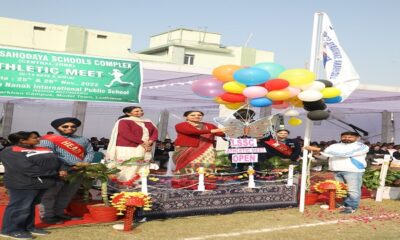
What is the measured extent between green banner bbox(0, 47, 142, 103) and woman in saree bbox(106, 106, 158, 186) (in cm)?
207

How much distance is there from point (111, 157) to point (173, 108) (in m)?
11.3

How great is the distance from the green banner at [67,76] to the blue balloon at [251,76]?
3034mm

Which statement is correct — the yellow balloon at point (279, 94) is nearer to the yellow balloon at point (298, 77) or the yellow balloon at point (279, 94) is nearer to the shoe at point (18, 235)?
the yellow balloon at point (298, 77)

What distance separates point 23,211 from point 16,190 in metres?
0.25

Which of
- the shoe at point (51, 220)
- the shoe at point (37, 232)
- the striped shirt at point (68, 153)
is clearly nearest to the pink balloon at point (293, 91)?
the striped shirt at point (68, 153)

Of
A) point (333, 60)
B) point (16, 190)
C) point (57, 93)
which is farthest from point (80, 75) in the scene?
point (333, 60)

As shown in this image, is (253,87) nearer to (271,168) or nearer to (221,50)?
(271,168)

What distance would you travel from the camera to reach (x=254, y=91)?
653 centimetres

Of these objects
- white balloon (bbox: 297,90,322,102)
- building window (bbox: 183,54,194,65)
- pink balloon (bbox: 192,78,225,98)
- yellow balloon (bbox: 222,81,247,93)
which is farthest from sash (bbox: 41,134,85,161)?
building window (bbox: 183,54,194,65)

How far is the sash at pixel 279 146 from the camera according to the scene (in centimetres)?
876

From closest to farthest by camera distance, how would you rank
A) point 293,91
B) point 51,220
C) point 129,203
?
1. point 129,203
2. point 51,220
3. point 293,91

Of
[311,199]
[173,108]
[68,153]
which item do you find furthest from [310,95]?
[173,108]

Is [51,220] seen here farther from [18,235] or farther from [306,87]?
[306,87]

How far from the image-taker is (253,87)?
655 centimetres
